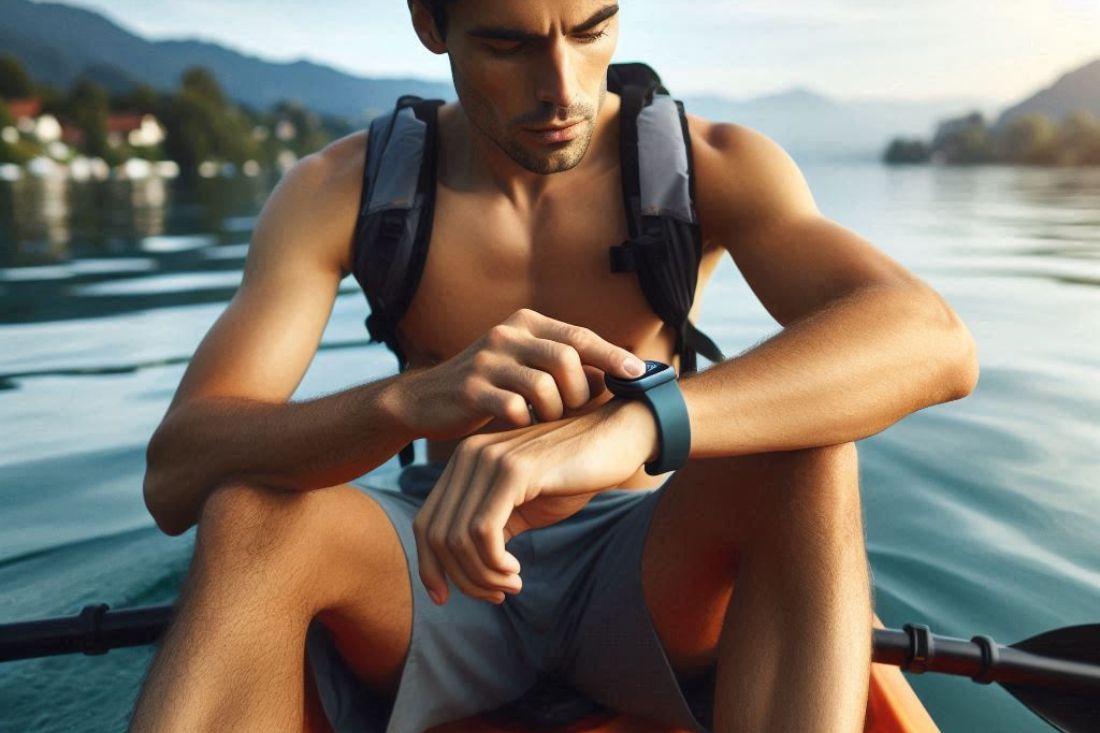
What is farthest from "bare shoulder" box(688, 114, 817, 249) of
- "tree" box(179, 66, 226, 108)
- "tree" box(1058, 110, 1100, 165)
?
"tree" box(179, 66, 226, 108)

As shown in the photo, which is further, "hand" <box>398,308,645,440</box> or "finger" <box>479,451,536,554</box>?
"hand" <box>398,308,645,440</box>

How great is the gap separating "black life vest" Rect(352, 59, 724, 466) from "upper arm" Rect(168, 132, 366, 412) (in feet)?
0.21

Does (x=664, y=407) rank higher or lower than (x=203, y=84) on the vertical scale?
lower

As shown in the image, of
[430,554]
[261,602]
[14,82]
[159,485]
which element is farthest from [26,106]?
[430,554]

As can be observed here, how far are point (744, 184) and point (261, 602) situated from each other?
4.65 ft

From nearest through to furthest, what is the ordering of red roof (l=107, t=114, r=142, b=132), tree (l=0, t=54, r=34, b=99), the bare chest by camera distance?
the bare chest → tree (l=0, t=54, r=34, b=99) → red roof (l=107, t=114, r=142, b=132)

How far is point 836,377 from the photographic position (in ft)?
5.83

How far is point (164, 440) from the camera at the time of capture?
198 cm

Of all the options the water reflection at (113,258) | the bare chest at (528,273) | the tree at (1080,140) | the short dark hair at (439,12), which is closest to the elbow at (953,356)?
the bare chest at (528,273)

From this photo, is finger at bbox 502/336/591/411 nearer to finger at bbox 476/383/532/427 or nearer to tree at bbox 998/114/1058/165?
finger at bbox 476/383/532/427

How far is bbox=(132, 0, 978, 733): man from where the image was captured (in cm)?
161

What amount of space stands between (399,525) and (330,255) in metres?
0.72

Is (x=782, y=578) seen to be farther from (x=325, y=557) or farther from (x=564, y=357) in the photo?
(x=325, y=557)

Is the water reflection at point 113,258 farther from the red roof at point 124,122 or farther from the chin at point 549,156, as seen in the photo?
the red roof at point 124,122
